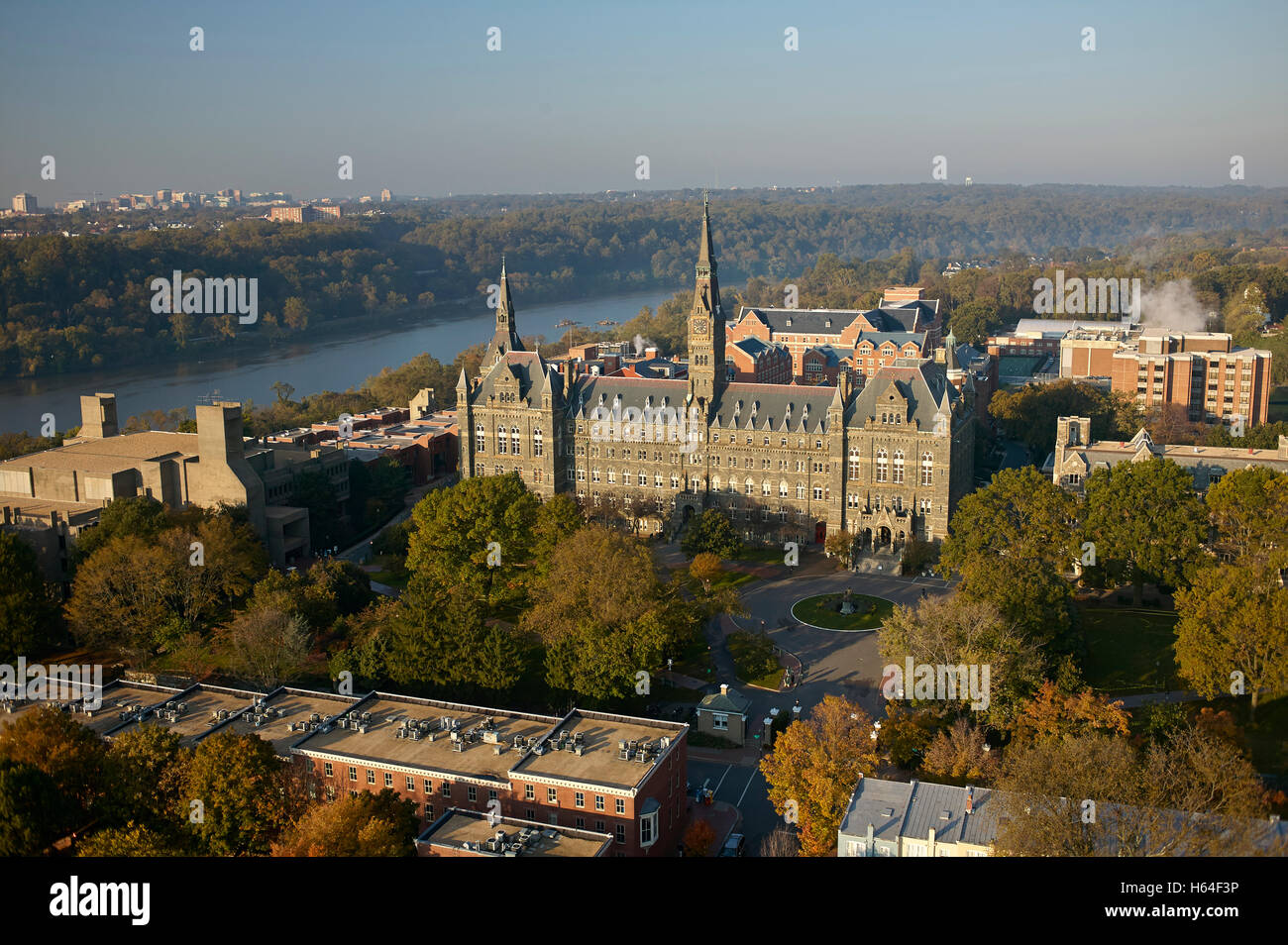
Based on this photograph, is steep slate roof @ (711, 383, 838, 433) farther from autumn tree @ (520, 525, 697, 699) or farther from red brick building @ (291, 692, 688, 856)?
red brick building @ (291, 692, 688, 856)

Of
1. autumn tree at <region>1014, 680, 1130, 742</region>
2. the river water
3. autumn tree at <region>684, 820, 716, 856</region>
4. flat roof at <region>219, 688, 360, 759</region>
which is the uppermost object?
the river water

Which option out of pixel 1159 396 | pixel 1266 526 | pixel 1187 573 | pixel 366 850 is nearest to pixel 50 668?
pixel 366 850

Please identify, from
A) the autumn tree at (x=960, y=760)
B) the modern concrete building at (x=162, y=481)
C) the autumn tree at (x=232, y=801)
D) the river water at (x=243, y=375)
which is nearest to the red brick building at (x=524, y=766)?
the autumn tree at (x=232, y=801)

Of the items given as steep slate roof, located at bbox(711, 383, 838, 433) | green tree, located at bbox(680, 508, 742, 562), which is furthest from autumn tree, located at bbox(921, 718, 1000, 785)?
steep slate roof, located at bbox(711, 383, 838, 433)

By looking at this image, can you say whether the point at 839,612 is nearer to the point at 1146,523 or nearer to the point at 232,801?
the point at 1146,523

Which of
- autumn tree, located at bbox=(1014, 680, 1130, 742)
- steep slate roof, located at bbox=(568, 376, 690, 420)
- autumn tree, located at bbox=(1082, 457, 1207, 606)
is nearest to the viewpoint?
autumn tree, located at bbox=(1014, 680, 1130, 742)
